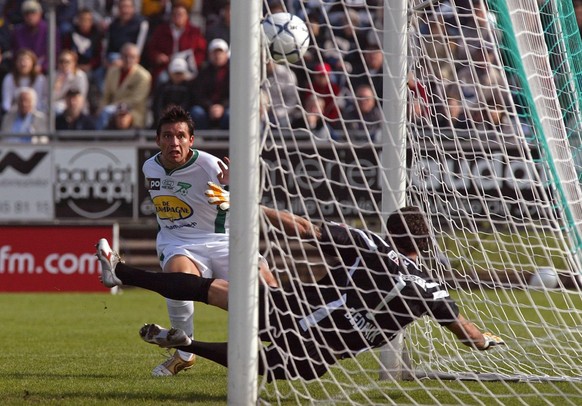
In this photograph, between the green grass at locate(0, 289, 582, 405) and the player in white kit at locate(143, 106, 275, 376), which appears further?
the player in white kit at locate(143, 106, 275, 376)

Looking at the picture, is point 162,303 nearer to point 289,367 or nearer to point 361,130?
point 361,130

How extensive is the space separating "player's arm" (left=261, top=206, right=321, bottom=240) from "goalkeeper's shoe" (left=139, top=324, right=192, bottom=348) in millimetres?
850

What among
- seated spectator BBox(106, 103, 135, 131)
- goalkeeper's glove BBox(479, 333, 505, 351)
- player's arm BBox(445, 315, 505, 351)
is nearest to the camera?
player's arm BBox(445, 315, 505, 351)

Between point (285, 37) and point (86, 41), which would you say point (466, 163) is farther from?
point (86, 41)

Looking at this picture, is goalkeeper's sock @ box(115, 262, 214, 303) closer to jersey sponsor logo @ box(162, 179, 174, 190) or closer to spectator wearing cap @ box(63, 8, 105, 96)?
jersey sponsor logo @ box(162, 179, 174, 190)

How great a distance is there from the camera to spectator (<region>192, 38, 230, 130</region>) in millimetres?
15914

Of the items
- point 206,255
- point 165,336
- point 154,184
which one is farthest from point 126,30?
point 165,336

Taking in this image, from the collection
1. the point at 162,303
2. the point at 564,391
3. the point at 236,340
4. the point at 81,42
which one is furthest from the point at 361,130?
the point at 236,340

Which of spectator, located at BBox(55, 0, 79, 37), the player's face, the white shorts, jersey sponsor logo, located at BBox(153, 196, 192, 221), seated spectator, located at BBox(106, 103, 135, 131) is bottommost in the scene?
the white shorts

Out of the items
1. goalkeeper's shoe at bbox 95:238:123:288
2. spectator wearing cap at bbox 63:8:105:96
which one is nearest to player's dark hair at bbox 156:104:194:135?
goalkeeper's shoe at bbox 95:238:123:288

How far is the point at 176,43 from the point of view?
16.9 meters

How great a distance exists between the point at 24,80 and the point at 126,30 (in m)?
1.79

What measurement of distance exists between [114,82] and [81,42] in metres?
1.30

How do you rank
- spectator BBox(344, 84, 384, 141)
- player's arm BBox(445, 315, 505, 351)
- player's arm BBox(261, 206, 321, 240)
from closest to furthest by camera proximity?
1. player's arm BBox(261, 206, 321, 240)
2. player's arm BBox(445, 315, 505, 351)
3. spectator BBox(344, 84, 384, 141)
